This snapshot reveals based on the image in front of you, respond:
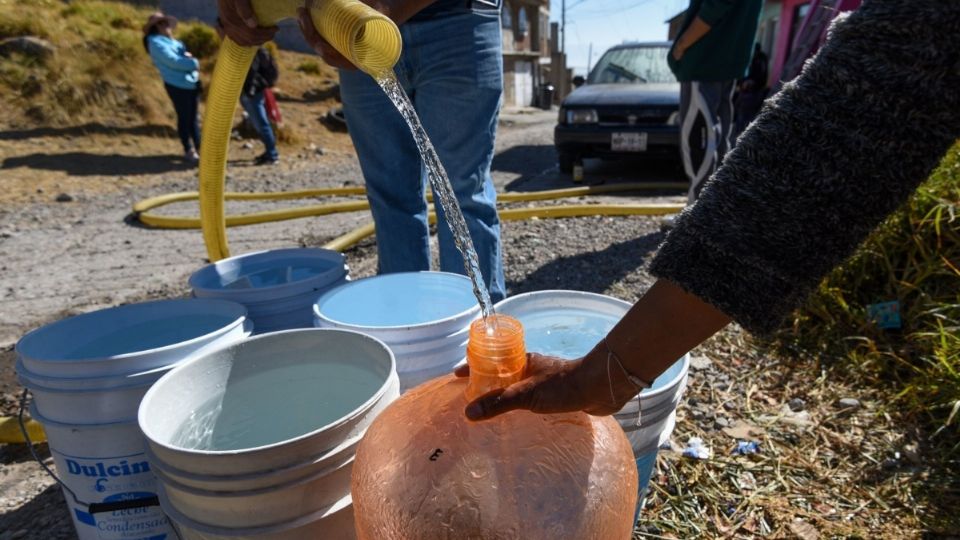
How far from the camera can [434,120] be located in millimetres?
1925

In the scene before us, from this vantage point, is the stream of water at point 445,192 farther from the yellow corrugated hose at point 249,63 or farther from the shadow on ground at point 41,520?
the shadow on ground at point 41,520

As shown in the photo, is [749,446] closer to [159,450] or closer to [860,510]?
[860,510]

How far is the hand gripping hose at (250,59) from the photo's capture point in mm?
1129

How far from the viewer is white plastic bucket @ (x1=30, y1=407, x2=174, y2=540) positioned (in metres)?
1.19

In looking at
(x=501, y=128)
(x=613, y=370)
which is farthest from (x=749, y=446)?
(x=501, y=128)

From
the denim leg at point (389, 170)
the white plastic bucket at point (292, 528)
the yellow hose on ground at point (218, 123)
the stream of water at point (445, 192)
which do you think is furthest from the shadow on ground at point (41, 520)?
the stream of water at point (445, 192)

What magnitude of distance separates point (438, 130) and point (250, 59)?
2.25 ft

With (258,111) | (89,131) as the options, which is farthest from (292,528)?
(89,131)

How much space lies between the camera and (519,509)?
969 millimetres

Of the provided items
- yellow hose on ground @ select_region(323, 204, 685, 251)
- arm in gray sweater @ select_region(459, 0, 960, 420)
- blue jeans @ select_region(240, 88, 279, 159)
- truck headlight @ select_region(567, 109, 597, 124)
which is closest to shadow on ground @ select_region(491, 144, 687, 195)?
truck headlight @ select_region(567, 109, 597, 124)

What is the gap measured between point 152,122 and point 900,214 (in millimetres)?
11974

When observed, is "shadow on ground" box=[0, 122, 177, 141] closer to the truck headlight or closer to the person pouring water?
the truck headlight

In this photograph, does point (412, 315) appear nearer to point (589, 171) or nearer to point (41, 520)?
point (41, 520)

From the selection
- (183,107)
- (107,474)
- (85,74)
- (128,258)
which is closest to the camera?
(107,474)
